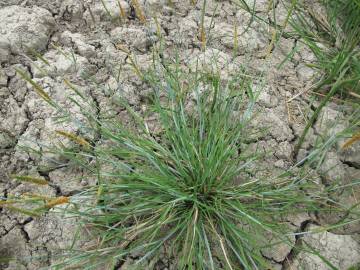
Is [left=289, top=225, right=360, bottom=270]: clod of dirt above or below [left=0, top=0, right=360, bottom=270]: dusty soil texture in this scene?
below

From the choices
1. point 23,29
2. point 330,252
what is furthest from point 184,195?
point 23,29

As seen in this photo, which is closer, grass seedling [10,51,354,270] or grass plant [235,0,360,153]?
grass seedling [10,51,354,270]

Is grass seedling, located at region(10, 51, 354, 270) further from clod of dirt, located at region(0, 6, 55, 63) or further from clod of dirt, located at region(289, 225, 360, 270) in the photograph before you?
clod of dirt, located at region(0, 6, 55, 63)

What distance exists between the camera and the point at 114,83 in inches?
65.9

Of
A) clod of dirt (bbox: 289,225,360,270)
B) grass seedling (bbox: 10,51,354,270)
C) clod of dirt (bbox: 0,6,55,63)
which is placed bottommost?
clod of dirt (bbox: 289,225,360,270)

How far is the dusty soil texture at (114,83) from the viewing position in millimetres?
1354

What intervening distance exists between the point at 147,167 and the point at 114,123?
0.22 m

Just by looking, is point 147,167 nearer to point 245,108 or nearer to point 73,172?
point 73,172

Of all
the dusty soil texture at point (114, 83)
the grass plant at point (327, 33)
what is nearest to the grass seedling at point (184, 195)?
the dusty soil texture at point (114, 83)

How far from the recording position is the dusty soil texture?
135 cm

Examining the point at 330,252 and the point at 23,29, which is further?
the point at 23,29

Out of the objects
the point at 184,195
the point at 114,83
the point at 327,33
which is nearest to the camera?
the point at 184,195

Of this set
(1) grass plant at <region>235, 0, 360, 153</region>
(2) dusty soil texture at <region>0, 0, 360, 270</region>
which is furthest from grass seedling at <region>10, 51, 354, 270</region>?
(1) grass plant at <region>235, 0, 360, 153</region>

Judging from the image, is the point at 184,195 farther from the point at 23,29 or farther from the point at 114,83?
the point at 23,29
